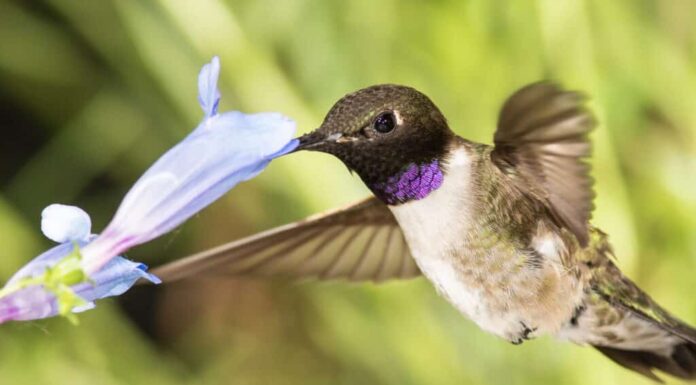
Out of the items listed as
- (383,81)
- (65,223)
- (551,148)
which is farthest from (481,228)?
(383,81)

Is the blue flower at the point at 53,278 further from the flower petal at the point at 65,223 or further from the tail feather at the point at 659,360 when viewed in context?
the tail feather at the point at 659,360

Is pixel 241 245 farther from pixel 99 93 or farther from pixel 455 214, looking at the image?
pixel 99 93

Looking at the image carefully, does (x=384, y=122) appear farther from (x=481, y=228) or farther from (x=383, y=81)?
(x=383, y=81)

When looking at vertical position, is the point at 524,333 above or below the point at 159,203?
below

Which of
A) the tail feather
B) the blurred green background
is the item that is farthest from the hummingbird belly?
the blurred green background

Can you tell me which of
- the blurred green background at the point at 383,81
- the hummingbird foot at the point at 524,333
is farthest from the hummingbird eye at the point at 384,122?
the blurred green background at the point at 383,81

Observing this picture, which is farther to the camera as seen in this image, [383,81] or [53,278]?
[383,81]

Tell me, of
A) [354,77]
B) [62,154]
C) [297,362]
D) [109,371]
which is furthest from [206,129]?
[297,362]

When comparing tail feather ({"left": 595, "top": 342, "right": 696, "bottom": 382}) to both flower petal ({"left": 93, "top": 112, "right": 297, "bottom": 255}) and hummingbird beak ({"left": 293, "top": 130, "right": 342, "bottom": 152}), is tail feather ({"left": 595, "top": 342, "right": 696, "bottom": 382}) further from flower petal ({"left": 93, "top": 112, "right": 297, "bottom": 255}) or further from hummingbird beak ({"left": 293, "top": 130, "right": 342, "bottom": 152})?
flower petal ({"left": 93, "top": 112, "right": 297, "bottom": 255})
